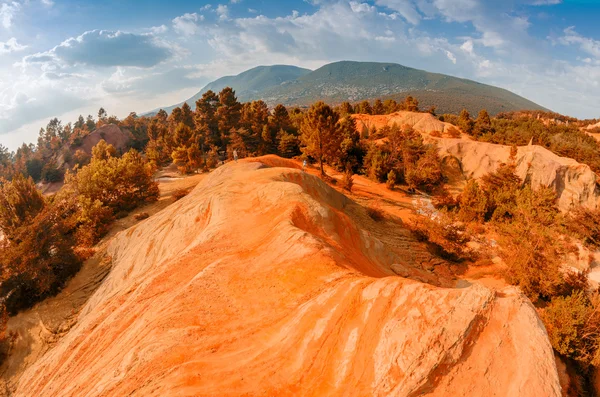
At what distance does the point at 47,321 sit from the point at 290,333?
572 inches

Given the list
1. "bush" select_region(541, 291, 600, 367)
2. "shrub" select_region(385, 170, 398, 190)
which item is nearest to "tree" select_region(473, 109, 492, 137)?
"shrub" select_region(385, 170, 398, 190)

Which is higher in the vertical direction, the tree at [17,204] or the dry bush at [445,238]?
the tree at [17,204]

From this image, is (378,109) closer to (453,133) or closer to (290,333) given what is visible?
(453,133)

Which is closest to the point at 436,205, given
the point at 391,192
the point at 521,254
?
the point at 391,192

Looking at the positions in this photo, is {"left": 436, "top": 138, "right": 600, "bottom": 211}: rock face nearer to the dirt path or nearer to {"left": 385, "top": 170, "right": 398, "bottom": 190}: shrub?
{"left": 385, "top": 170, "right": 398, "bottom": 190}: shrub

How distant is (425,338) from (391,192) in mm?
25095

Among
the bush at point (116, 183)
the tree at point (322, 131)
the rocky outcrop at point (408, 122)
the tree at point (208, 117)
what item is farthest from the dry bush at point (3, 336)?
the rocky outcrop at point (408, 122)

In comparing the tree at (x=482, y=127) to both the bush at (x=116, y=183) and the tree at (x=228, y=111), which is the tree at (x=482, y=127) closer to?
the tree at (x=228, y=111)

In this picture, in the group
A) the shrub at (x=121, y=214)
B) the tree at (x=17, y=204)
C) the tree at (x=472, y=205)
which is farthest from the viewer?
the shrub at (x=121, y=214)

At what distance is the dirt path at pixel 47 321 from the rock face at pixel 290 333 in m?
3.32

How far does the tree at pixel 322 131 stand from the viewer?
26.5m

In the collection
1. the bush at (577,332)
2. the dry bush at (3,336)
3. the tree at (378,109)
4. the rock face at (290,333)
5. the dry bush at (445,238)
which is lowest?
the dry bush at (3,336)

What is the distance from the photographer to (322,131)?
2700 cm

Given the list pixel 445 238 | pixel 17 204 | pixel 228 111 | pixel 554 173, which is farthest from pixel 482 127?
pixel 17 204
